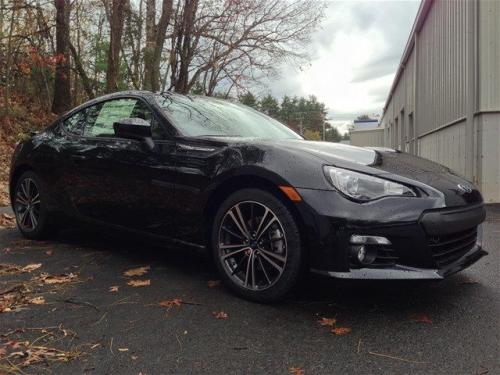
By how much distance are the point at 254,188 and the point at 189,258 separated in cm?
137

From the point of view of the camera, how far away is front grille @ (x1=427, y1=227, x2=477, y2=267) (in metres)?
2.70

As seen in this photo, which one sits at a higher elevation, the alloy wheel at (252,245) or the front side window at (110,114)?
the front side window at (110,114)

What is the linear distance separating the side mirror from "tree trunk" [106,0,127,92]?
1060cm

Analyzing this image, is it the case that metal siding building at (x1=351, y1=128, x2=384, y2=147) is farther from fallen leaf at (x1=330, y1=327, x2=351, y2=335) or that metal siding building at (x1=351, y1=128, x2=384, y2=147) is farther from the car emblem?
fallen leaf at (x1=330, y1=327, x2=351, y2=335)

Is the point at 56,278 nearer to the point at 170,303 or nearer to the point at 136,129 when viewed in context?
the point at 170,303

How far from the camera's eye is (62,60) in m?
14.5

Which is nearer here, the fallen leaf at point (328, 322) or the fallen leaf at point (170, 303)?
the fallen leaf at point (328, 322)


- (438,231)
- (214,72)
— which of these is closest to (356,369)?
(438,231)

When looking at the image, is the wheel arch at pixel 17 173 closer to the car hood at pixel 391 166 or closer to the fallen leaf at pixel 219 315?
the car hood at pixel 391 166

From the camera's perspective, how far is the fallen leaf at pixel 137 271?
3688mm

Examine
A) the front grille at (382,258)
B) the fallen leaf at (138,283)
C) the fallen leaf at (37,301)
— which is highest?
the front grille at (382,258)

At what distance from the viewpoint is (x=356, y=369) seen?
2191mm

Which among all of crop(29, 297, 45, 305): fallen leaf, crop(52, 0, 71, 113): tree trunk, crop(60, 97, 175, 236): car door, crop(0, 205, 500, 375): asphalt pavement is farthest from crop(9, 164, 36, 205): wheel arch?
crop(52, 0, 71, 113): tree trunk

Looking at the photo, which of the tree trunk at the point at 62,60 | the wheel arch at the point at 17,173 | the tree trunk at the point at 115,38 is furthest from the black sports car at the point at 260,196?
the tree trunk at the point at 62,60
